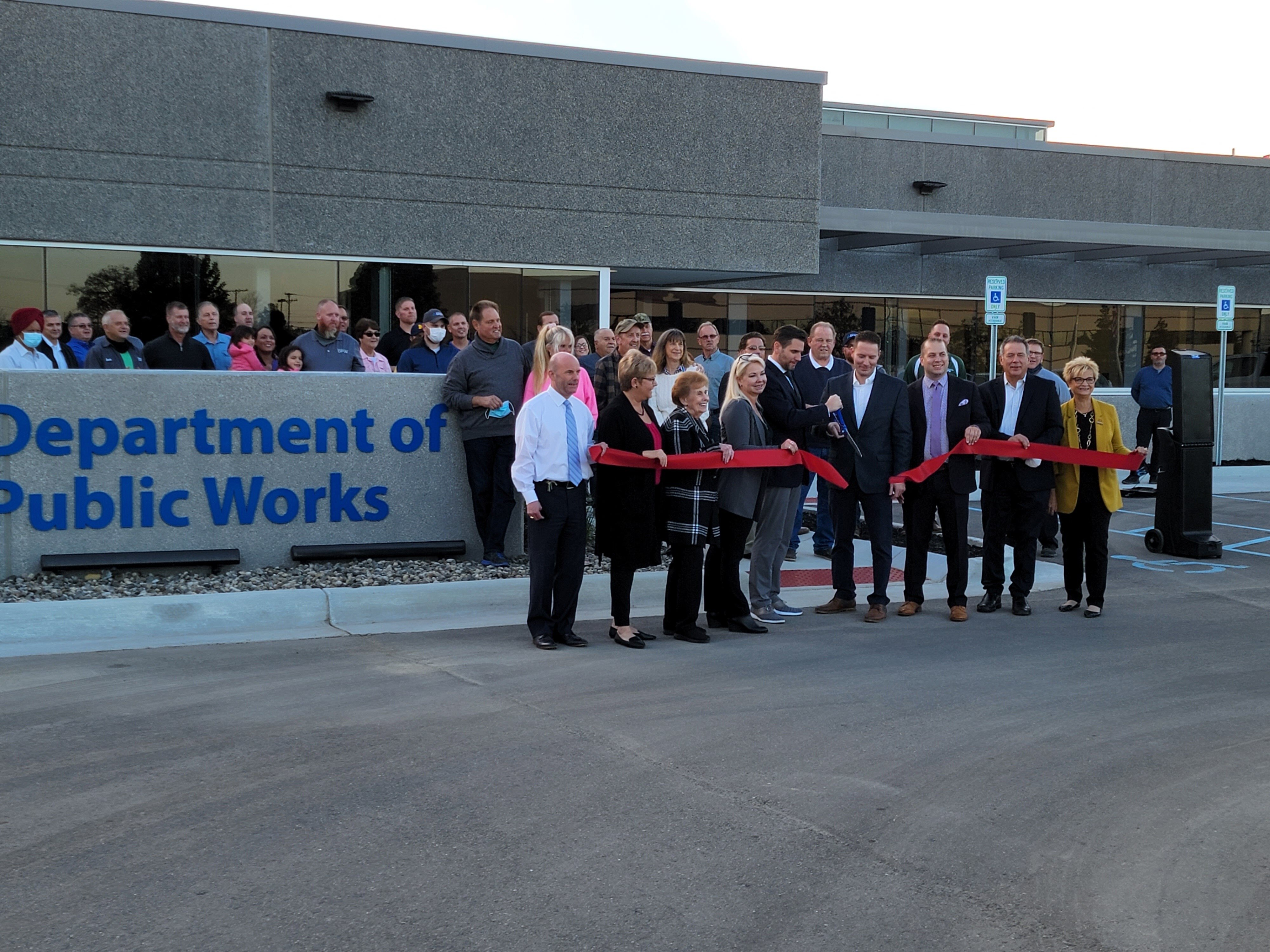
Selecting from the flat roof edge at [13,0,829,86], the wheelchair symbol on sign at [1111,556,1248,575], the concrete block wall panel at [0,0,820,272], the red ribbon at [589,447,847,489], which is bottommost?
the wheelchair symbol on sign at [1111,556,1248,575]

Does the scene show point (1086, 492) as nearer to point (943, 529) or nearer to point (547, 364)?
point (943, 529)

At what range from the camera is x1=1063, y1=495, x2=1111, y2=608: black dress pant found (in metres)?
9.97

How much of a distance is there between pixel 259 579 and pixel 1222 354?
1764 cm

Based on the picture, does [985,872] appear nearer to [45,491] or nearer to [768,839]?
[768,839]

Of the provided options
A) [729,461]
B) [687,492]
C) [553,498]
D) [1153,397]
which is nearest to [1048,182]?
[1153,397]

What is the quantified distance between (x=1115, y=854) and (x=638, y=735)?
231 cm

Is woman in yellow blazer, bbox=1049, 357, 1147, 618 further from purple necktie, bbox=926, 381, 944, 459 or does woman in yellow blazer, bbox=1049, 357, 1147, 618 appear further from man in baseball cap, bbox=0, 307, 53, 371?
man in baseball cap, bbox=0, 307, 53, 371

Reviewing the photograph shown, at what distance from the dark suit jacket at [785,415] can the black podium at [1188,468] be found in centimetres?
498

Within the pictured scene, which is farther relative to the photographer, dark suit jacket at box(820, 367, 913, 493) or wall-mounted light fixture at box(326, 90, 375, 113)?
wall-mounted light fixture at box(326, 90, 375, 113)

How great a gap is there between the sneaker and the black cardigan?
134cm

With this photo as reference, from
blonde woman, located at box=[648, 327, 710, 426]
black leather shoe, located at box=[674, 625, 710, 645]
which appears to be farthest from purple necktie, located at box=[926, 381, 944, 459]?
black leather shoe, located at box=[674, 625, 710, 645]

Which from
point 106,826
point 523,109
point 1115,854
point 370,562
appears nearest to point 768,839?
point 1115,854

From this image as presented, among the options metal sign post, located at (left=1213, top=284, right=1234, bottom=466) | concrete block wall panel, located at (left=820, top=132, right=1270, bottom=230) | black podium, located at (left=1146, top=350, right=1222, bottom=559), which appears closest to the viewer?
black podium, located at (left=1146, top=350, right=1222, bottom=559)

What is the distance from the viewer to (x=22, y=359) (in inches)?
448
